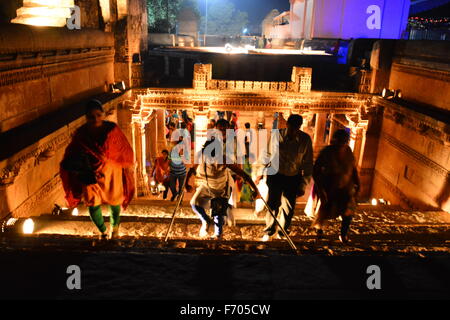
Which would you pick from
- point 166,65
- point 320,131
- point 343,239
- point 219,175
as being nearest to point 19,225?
point 219,175

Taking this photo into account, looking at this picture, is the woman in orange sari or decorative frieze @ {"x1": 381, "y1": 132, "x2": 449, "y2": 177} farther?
decorative frieze @ {"x1": 381, "y1": 132, "x2": 449, "y2": 177}

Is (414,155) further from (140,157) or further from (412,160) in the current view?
(140,157)

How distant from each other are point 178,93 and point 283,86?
12.1 ft

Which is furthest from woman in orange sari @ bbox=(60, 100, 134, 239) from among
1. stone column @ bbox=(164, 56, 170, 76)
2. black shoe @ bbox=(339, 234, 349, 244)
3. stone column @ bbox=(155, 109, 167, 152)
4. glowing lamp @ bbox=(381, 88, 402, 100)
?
stone column @ bbox=(155, 109, 167, 152)

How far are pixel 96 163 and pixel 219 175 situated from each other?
166 cm

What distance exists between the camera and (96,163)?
3.83 metres

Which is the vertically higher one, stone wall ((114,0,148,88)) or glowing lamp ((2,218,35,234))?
stone wall ((114,0,148,88))

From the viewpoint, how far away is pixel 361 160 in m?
12.0

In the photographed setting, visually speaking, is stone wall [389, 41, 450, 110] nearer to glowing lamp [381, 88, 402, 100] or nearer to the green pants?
glowing lamp [381, 88, 402, 100]

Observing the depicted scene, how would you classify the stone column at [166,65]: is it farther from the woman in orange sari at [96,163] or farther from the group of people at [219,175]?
the woman in orange sari at [96,163]

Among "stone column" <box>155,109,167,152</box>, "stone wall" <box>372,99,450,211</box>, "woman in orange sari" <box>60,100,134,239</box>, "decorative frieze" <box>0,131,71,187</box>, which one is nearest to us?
"woman in orange sari" <box>60,100,134,239</box>

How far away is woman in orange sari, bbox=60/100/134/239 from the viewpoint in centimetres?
377
